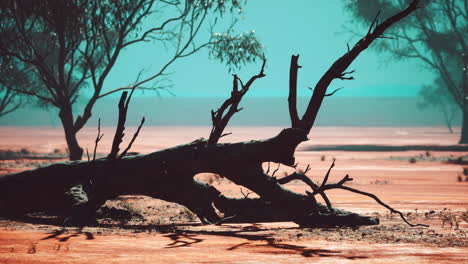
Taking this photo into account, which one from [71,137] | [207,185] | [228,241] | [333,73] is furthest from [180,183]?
[71,137]

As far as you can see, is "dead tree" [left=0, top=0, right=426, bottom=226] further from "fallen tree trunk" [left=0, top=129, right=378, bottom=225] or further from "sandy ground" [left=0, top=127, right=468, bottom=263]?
"sandy ground" [left=0, top=127, right=468, bottom=263]

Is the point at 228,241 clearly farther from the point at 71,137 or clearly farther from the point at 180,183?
the point at 71,137

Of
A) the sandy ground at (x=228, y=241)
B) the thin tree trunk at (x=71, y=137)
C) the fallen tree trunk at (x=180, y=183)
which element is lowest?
the sandy ground at (x=228, y=241)

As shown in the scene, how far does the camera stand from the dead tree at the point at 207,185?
450 inches

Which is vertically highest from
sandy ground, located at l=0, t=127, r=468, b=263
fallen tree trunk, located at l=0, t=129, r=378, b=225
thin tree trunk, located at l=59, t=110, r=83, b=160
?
thin tree trunk, located at l=59, t=110, r=83, b=160

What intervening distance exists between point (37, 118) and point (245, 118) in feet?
156

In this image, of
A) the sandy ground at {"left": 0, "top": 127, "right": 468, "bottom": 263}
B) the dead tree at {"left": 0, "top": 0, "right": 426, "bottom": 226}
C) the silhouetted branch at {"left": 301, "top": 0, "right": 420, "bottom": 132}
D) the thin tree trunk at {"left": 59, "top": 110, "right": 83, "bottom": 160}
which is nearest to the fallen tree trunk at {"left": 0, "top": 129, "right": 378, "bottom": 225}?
the dead tree at {"left": 0, "top": 0, "right": 426, "bottom": 226}

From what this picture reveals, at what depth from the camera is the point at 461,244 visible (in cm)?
958

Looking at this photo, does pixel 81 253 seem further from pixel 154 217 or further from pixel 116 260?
pixel 154 217

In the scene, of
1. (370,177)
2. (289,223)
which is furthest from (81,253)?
(370,177)

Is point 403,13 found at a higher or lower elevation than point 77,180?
higher

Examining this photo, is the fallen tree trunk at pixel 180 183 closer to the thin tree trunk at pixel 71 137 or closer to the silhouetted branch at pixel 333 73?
the silhouetted branch at pixel 333 73

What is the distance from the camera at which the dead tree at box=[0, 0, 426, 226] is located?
37.5 ft

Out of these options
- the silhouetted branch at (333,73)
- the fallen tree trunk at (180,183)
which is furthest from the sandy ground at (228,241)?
the silhouetted branch at (333,73)
